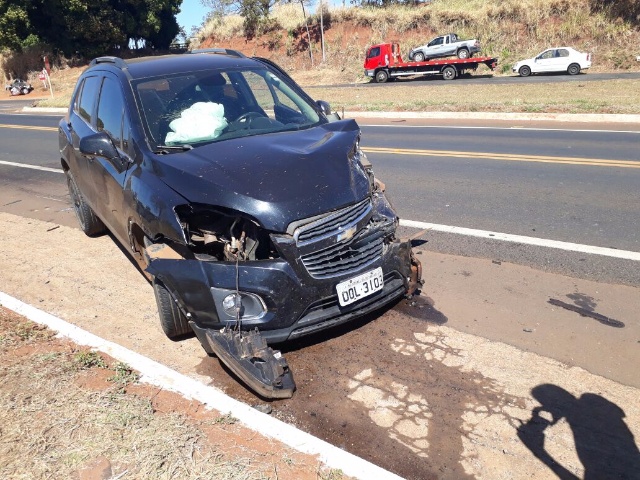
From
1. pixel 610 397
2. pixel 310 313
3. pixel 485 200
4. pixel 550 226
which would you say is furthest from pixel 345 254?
pixel 485 200

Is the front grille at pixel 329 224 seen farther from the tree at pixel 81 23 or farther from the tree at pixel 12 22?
the tree at pixel 12 22

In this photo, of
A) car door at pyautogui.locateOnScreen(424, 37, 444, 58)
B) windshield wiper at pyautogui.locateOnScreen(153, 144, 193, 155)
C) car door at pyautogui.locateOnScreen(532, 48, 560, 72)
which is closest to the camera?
windshield wiper at pyautogui.locateOnScreen(153, 144, 193, 155)

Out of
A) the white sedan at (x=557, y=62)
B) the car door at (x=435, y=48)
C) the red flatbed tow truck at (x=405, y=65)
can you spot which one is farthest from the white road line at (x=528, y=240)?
the car door at (x=435, y=48)

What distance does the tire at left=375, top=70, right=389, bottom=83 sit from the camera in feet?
114

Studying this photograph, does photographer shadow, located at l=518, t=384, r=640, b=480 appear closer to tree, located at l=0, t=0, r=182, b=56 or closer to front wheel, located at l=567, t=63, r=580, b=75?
front wheel, located at l=567, t=63, r=580, b=75

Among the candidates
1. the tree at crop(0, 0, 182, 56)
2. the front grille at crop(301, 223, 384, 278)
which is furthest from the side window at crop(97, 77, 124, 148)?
the tree at crop(0, 0, 182, 56)

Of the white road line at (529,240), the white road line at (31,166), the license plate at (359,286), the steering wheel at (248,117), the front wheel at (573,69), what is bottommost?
the front wheel at (573,69)

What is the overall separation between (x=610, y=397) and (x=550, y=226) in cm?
344

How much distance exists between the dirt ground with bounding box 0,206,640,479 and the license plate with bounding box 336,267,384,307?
478 millimetres

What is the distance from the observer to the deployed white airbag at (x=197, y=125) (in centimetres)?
462

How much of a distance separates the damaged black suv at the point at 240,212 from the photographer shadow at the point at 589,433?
4.12 ft

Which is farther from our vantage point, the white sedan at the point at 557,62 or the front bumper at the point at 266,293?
the white sedan at the point at 557,62

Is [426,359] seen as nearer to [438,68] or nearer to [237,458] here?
[237,458]

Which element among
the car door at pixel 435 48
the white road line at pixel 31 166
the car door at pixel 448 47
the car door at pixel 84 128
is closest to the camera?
the car door at pixel 84 128
